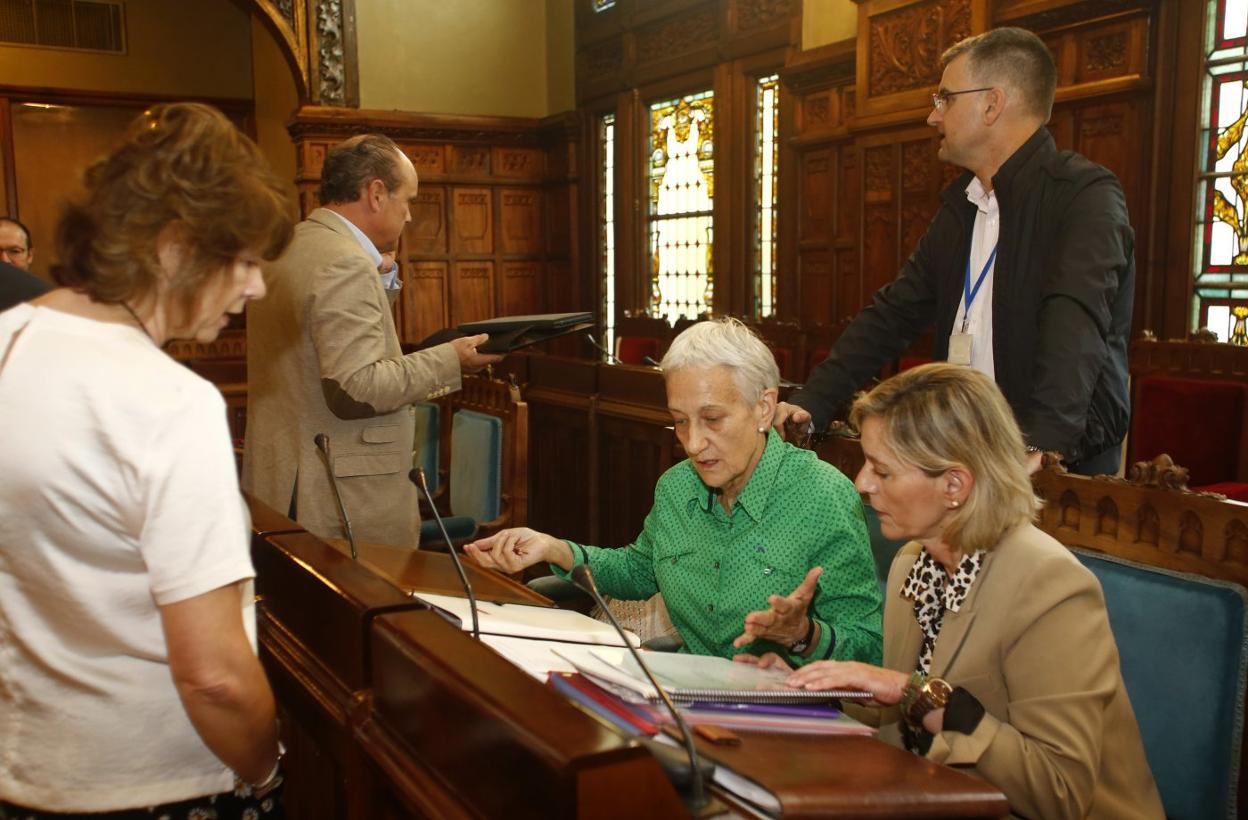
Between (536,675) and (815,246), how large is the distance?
586 centimetres

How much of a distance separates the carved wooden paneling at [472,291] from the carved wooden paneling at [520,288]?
12 cm

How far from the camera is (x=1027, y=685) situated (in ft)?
4.50

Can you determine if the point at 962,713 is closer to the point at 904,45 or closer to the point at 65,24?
the point at 904,45

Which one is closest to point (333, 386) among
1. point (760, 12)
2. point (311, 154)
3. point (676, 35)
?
point (760, 12)

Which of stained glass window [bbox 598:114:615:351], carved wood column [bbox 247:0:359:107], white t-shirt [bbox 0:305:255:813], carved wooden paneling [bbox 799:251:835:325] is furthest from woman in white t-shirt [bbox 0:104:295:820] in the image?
carved wood column [bbox 247:0:359:107]

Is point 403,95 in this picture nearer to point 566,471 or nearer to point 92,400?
point 566,471

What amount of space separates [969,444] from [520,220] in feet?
26.8

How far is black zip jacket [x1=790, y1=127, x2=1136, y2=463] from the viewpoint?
1.99 meters

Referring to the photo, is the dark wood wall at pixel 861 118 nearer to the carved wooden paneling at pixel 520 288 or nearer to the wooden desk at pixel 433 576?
the carved wooden paneling at pixel 520 288

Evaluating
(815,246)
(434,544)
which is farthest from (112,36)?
(434,544)

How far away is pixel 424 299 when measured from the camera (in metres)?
9.02

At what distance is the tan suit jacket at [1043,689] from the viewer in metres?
1.30

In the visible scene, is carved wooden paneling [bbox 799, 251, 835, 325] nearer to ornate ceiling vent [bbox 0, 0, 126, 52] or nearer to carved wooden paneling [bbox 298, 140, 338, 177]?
carved wooden paneling [bbox 298, 140, 338, 177]

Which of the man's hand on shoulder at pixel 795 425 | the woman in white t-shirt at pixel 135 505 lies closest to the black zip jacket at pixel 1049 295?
the man's hand on shoulder at pixel 795 425
